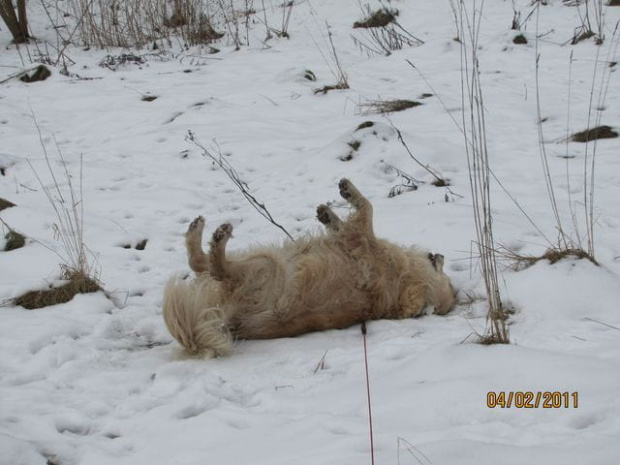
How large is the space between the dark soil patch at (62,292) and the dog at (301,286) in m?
0.69

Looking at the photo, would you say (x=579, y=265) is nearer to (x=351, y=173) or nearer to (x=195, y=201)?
(x=351, y=173)

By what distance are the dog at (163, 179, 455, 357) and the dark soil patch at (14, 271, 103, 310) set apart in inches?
27.2

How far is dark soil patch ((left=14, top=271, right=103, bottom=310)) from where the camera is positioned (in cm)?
348

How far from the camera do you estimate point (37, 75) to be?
27.5ft

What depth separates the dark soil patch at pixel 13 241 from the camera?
161 inches

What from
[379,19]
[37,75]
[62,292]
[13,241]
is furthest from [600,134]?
[37,75]

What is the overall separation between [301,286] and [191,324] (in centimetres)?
71

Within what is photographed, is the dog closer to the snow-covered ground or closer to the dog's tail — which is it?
→ the dog's tail

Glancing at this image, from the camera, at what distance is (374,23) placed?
10516 mm

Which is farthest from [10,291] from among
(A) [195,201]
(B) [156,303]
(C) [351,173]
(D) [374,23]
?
(D) [374,23]

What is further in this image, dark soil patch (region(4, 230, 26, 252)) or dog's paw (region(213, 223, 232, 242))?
dark soil patch (region(4, 230, 26, 252))

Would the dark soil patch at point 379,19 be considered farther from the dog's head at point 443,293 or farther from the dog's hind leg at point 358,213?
the dog's head at point 443,293

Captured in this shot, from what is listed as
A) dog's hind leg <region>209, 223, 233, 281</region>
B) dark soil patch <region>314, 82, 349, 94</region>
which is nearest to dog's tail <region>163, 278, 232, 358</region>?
dog's hind leg <region>209, 223, 233, 281</region>
